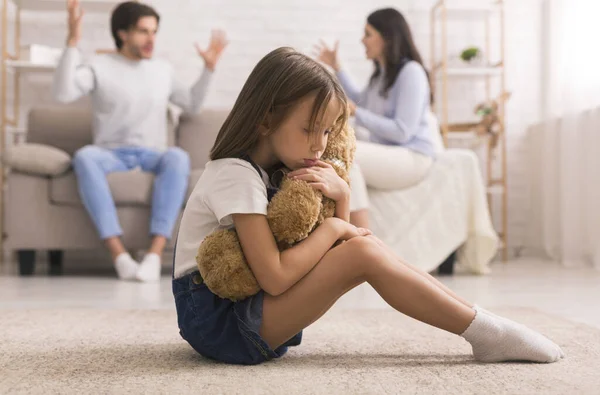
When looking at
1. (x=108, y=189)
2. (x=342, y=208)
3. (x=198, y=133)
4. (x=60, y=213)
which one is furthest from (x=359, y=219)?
(x=198, y=133)

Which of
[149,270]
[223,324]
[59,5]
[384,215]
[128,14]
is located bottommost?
[149,270]

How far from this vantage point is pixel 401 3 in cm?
424

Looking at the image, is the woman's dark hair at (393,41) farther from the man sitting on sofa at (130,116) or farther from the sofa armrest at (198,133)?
the sofa armrest at (198,133)

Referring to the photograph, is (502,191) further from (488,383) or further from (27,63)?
(488,383)

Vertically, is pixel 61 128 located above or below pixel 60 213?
above

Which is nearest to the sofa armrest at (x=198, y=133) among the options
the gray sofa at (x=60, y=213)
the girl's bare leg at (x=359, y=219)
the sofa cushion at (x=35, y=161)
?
the gray sofa at (x=60, y=213)

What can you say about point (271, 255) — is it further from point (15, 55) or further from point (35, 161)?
point (15, 55)

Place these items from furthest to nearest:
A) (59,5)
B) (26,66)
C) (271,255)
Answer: (59,5) < (26,66) < (271,255)

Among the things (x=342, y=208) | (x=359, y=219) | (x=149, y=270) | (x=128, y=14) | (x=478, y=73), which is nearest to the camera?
(x=342, y=208)

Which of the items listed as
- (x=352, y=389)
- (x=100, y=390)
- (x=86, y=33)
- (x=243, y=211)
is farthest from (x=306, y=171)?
(x=86, y=33)

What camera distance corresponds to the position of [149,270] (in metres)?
2.99

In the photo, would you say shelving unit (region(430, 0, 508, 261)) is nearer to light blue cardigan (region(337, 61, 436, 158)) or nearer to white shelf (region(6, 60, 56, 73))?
light blue cardigan (region(337, 61, 436, 158))

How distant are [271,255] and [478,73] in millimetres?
3076

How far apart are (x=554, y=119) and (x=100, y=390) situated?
3.31m
